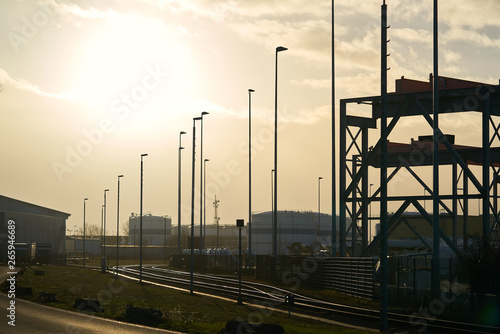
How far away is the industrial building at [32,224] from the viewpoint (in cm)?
11318

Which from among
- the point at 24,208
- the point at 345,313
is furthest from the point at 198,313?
the point at 24,208

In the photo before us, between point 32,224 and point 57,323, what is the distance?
109269mm

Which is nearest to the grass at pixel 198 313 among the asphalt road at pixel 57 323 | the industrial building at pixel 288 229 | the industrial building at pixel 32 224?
the asphalt road at pixel 57 323

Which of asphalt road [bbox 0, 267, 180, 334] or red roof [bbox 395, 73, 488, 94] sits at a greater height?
red roof [bbox 395, 73, 488, 94]

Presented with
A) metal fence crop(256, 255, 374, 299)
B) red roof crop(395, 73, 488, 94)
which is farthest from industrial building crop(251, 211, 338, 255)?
red roof crop(395, 73, 488, 94)

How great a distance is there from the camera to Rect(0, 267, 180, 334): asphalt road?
76.5 ft

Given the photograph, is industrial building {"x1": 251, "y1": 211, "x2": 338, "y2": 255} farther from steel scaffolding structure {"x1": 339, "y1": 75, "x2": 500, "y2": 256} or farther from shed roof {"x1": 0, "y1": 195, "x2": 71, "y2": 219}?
steel scaffolding structure {"x1": 339, "y1": 75, "x2": 500, "y2": 256}

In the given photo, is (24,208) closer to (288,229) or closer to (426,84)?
(288,229)

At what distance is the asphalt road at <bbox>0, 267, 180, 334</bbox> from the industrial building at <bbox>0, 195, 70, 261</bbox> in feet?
251

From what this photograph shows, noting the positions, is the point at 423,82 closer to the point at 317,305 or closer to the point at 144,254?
the point at 317,305

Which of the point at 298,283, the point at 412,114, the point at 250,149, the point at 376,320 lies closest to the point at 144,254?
the point at 250,149

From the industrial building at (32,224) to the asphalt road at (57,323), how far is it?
76.5 metres

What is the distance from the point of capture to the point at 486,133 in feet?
139

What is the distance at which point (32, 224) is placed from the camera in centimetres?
12938
